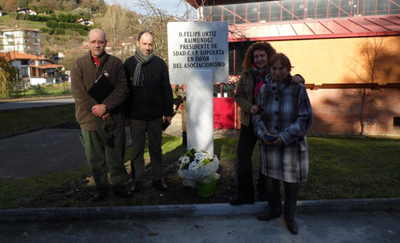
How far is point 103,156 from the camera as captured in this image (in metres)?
4.05

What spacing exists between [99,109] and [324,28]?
51.8 ft

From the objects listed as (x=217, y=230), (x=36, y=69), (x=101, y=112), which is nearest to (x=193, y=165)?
(x=217, y=230)

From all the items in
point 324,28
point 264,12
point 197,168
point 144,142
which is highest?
point 264,12

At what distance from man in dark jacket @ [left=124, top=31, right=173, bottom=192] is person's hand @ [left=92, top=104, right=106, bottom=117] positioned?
1.67 ft

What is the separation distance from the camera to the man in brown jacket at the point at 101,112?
379 cm

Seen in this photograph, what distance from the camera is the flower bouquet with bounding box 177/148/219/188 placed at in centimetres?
399

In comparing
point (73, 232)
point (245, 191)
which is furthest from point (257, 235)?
point (73, 232)

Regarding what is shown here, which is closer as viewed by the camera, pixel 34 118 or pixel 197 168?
pixel 197 168

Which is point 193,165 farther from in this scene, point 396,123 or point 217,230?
point 396,123

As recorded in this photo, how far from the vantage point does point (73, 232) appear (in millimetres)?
3379

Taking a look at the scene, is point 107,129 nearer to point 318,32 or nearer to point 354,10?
point 318,32

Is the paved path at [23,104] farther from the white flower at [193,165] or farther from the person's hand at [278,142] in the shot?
the person's hand at [278,142]

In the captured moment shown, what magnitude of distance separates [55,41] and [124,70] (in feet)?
289

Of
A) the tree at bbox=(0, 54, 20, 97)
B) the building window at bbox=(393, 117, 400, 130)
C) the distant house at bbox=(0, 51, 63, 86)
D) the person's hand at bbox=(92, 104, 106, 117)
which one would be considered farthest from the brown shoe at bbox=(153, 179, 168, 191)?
the distant house at bbox=(0, 51, 63, 86)
